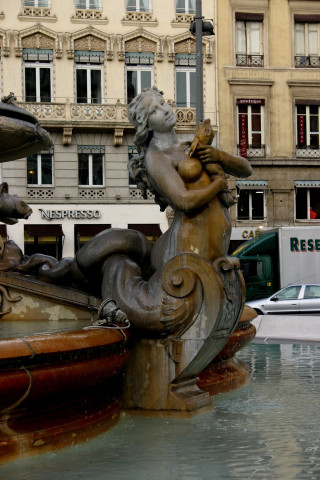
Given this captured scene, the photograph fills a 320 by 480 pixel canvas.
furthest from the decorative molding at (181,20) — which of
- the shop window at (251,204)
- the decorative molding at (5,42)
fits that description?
the shop window at (251,204)

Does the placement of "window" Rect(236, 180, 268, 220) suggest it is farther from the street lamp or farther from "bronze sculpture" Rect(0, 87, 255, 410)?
"bronze sculpture" Rect(0, 87, 255, 410)

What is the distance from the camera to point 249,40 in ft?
114

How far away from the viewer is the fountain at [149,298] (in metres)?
4.29

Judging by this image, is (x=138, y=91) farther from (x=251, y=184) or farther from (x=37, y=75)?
(x=251, y=184)

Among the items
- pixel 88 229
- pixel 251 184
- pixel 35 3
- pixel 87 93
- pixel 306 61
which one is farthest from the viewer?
pixel 306 61

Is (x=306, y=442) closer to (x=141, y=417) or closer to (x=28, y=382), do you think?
(x=141, y=417)

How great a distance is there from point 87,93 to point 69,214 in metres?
5.10

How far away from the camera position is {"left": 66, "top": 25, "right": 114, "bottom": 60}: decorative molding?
3309 centimetres

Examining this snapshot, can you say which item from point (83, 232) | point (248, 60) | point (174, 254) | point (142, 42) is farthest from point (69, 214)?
point (174, 254)

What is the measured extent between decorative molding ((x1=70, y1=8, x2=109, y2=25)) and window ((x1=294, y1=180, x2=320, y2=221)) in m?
10.9

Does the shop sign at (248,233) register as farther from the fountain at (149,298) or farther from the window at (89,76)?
the fountain at (149,298)

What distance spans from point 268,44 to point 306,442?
105 feet

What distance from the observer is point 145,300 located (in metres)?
4.88

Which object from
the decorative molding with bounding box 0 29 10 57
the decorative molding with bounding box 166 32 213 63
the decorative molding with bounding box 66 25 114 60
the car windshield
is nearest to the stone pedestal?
the car windshield
